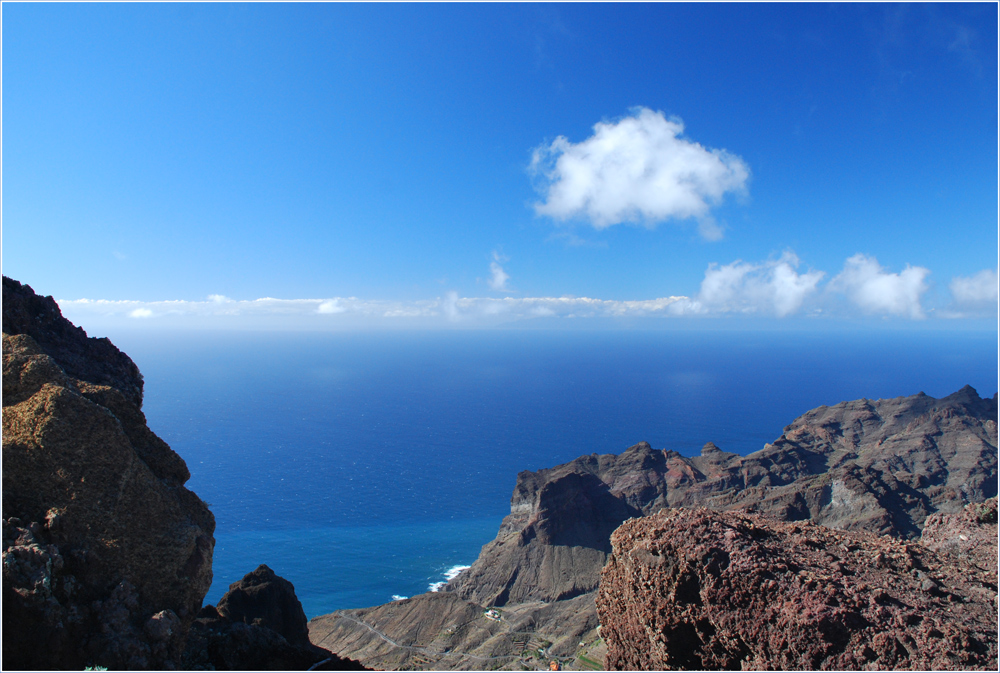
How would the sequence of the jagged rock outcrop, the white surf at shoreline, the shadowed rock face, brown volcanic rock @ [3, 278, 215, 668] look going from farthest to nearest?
the white surf at shoreline, the shadowed rock face, the jagged rock outcrop, brown volcanic rock @ [3, 278, 215, 668]

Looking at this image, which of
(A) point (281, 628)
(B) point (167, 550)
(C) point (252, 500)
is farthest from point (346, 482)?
(B) point (167, 550)

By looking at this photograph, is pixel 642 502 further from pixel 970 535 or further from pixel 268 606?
pixel 268 606

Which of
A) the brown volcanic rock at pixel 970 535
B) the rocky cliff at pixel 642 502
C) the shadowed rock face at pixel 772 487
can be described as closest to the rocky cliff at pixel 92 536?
the brown volcanic rock at pixel 970 535

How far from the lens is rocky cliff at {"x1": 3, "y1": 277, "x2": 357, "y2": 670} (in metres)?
13.2

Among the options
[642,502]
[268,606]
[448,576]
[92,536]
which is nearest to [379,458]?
[448,576]

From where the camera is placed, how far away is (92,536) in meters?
15.0

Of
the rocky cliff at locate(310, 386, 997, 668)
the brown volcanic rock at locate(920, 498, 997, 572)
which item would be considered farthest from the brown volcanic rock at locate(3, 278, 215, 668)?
the rocky cliff at locate(310, 386, 997, 668)

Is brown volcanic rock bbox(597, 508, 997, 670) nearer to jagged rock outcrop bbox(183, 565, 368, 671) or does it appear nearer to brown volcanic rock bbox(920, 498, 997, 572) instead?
brown volcanic rock bbox(920, 498, 997, 572)

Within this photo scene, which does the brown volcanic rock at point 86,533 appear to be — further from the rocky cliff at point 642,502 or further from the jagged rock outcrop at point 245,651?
the rocky cliff at point 642,502

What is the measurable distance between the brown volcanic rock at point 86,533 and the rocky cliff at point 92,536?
33 mm

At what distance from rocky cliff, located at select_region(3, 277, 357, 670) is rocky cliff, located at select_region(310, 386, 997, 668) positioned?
38.2 meters

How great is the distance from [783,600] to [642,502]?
63.1 metres

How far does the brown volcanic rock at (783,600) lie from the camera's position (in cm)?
1410

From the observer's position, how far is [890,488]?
6506 centimetres
